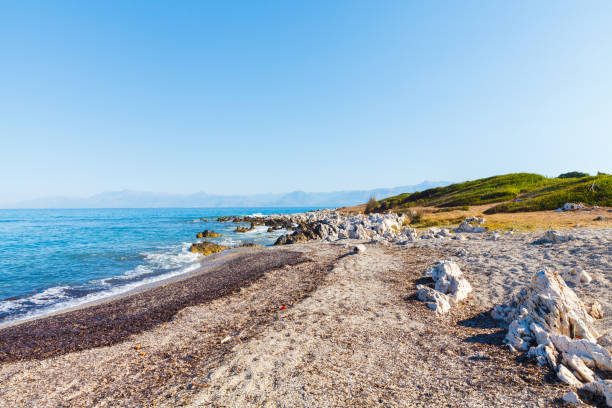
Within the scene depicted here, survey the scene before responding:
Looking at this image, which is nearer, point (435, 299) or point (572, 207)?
point (435, 299)

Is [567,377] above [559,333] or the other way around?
the other way around

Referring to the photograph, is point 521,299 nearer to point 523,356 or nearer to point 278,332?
point 523,356

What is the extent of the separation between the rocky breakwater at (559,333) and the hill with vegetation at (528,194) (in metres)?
26.0

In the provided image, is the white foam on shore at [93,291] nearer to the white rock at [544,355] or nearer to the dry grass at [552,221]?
the white rock at [544,355]

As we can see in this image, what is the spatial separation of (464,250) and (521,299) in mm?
8469

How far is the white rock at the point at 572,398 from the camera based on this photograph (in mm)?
4559

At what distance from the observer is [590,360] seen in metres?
5.35

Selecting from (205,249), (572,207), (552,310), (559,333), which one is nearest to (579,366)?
(559,333)

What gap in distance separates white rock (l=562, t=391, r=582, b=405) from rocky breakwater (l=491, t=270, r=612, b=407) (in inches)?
1.1

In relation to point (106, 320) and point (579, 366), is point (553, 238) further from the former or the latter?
point (106, 320)

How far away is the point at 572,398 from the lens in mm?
4594

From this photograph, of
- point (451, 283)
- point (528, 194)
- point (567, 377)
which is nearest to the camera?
point (567, 377)

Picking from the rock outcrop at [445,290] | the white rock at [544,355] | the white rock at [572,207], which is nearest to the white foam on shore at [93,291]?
the rock outcrop at [445,290]

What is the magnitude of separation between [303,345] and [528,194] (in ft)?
137
